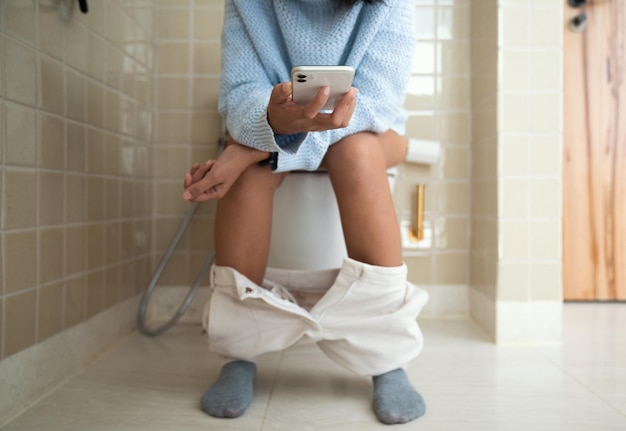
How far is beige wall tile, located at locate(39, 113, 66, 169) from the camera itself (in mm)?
880

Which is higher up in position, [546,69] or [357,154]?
[546,69]

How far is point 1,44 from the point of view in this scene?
76 centimetres

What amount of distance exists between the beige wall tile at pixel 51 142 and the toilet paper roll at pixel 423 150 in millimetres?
900

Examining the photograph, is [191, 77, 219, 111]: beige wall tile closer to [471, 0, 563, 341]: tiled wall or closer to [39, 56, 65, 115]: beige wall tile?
[39, 56, 65, 115]: beige wall tile

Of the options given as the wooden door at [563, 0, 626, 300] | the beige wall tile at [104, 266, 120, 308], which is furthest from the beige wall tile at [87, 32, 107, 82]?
the wooden door at [563, 0, 626, 300]

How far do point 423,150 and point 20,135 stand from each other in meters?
1.02

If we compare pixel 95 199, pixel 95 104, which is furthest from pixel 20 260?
pixel 95 104

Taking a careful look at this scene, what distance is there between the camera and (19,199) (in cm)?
82

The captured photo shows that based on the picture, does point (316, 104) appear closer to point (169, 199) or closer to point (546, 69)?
point (546, 69)

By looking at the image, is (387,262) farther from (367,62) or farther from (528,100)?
(528,100)

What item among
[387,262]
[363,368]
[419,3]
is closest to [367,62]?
[387,262]

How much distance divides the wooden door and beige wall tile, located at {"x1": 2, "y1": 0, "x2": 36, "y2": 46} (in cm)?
143

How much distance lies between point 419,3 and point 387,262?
99 cm

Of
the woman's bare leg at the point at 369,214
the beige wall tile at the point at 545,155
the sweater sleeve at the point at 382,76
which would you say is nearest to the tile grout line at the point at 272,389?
the woman's bare leg at the point at 369,214
